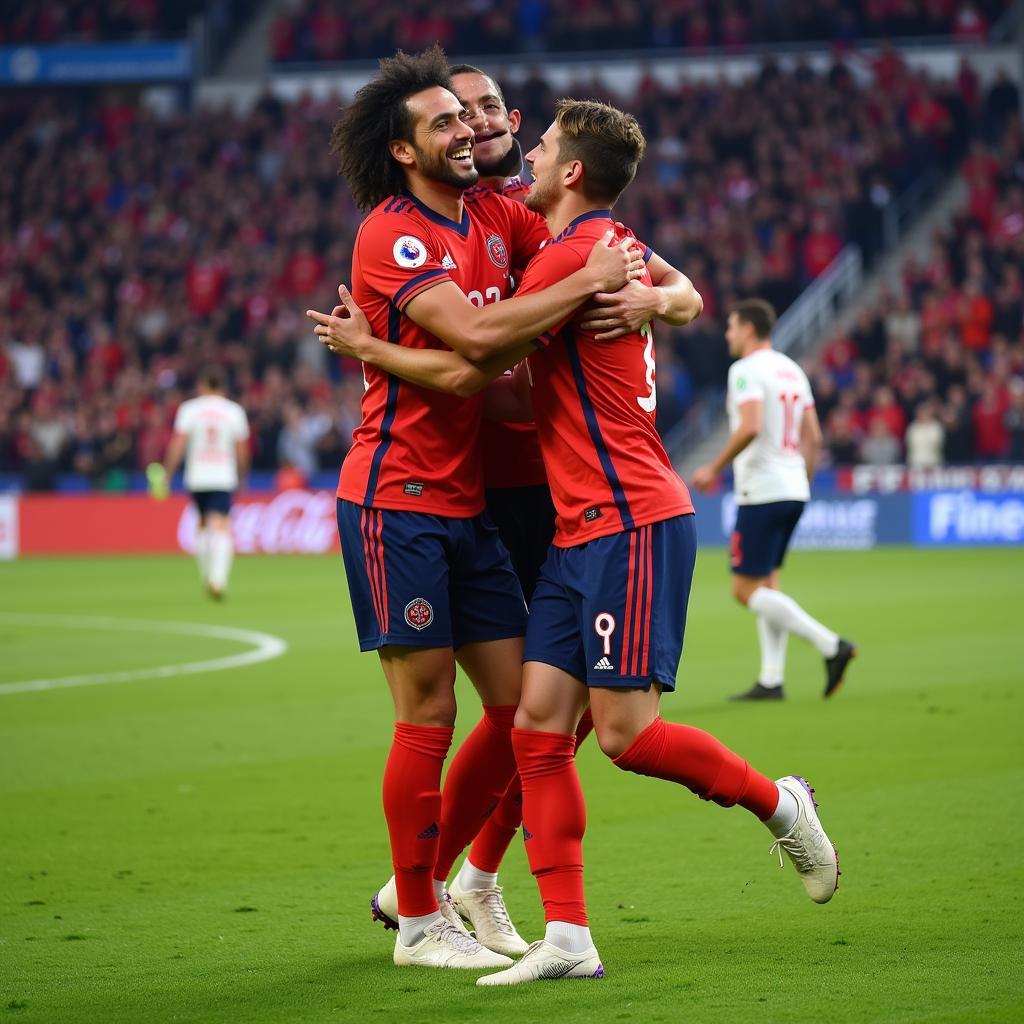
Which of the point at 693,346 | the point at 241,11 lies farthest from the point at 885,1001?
the point at 241,11

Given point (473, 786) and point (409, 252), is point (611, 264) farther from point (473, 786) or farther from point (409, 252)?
point (473, 786)

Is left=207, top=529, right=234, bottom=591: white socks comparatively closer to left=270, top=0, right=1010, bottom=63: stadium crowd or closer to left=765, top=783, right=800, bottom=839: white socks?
left=765, top=783, right=800, bottom=839: white socks

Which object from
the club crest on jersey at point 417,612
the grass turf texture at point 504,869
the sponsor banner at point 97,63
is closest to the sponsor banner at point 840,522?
the grass turf texture at point 504,869

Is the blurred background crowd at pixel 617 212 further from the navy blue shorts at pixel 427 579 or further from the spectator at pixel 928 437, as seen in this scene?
the navy blue shorts at pixel 427 579

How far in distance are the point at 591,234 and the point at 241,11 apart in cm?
3541

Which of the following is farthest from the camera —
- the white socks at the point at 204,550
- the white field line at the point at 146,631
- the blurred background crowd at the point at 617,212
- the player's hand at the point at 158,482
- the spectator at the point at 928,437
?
the blurred background crowd at the point at 617,212

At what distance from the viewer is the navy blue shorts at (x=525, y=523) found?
5465mm

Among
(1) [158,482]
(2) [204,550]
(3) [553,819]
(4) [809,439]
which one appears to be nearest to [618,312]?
(3) [553,819]

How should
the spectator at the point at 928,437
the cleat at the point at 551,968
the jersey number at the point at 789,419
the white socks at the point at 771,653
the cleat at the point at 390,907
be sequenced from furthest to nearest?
the spectator at the point at 928,437, the jersey number at the point at 789,419, the white socks at the point at 771,653, the cleat at the point at 390,907, the cleat at the point at 551,968

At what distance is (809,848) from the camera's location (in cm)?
506

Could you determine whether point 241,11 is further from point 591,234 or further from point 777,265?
point 591,234

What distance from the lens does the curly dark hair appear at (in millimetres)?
5074

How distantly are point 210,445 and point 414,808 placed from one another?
14.0 metres

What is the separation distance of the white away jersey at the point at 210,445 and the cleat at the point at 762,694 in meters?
9.26
